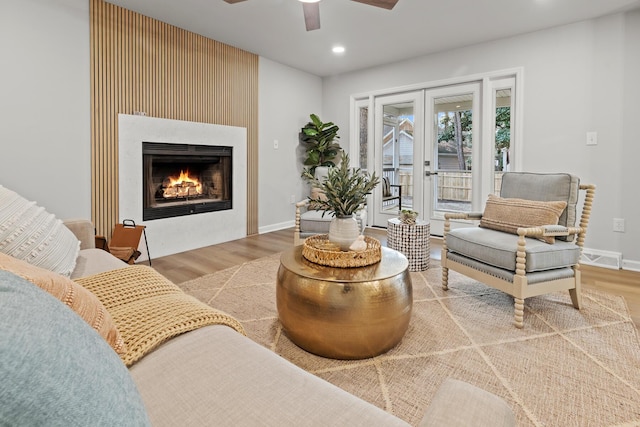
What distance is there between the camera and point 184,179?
170 inches

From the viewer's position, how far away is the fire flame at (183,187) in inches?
164

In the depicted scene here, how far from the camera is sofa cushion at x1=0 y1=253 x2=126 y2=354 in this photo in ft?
2.63

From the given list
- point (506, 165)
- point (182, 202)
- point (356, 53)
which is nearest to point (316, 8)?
point (356, 53)

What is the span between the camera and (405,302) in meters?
1.81

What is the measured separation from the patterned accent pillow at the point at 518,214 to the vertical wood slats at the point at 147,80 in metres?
3.27

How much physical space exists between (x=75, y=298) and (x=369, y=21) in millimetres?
3827

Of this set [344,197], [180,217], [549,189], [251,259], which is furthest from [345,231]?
[180,217]

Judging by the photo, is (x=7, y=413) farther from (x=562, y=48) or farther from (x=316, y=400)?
(x=562, y=48)

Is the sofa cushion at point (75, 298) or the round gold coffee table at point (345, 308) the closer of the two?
the sofa cushion at point (75, 298)

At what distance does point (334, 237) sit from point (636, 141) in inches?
131

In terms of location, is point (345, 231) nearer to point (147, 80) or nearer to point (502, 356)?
point (502, 356)

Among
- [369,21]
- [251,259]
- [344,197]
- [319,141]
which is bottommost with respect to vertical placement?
[251,259]

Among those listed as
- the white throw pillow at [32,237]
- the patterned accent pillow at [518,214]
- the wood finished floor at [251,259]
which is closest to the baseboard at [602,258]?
the wood finished floor at [251,259]

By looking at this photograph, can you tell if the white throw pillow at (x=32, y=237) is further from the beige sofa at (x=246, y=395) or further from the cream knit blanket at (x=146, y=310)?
the beige sofa at (x=246, y=395)
